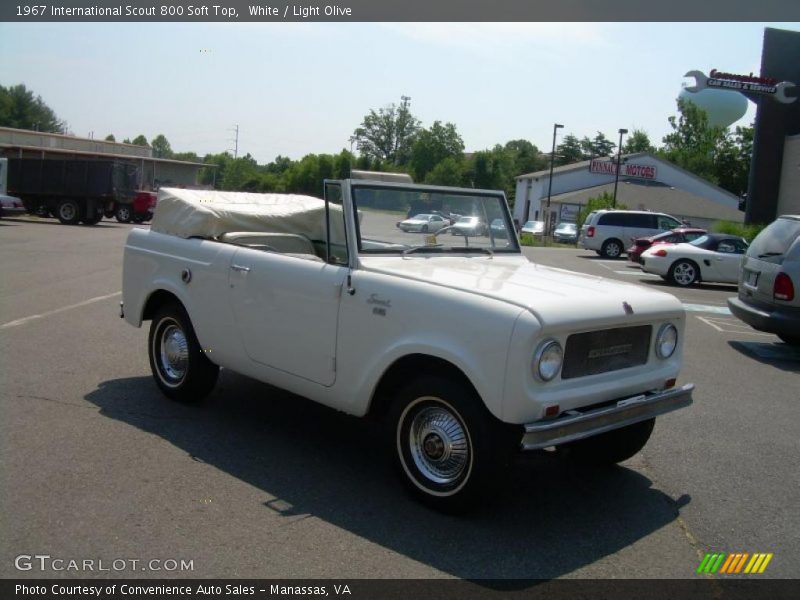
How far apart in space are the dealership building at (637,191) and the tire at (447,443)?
57.4m

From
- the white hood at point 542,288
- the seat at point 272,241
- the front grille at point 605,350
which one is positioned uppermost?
the seat at point 272,241

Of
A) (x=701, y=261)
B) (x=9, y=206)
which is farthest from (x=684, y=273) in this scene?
(x=9, y=206)

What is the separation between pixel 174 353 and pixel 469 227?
255 cm

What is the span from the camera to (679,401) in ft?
15.4

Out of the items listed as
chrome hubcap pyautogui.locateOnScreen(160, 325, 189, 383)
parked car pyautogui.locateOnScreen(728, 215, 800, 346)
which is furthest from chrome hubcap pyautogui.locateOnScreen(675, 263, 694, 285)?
chrome hubcap pyautogui.locateOnScreen(160, 325, 189, 383)

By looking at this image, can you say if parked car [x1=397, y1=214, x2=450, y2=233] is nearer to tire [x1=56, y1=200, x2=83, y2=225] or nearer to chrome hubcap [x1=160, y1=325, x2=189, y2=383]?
chrome hubcap [x1=160, y1=325, x2=189, y2=383]

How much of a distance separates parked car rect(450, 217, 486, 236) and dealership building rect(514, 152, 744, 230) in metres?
55.5

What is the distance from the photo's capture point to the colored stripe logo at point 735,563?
381 cm

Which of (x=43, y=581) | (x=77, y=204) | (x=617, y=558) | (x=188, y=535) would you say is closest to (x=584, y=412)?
(x=617, y=558)

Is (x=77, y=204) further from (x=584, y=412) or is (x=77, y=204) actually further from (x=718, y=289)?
(x=584, y=412)

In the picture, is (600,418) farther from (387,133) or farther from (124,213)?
(387,133)

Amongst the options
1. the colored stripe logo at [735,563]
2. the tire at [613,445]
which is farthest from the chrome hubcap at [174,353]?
the colored stripe logo at [735,563]

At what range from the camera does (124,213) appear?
34094mm

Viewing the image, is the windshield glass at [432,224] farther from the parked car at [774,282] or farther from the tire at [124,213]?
the tire at [124,213]
